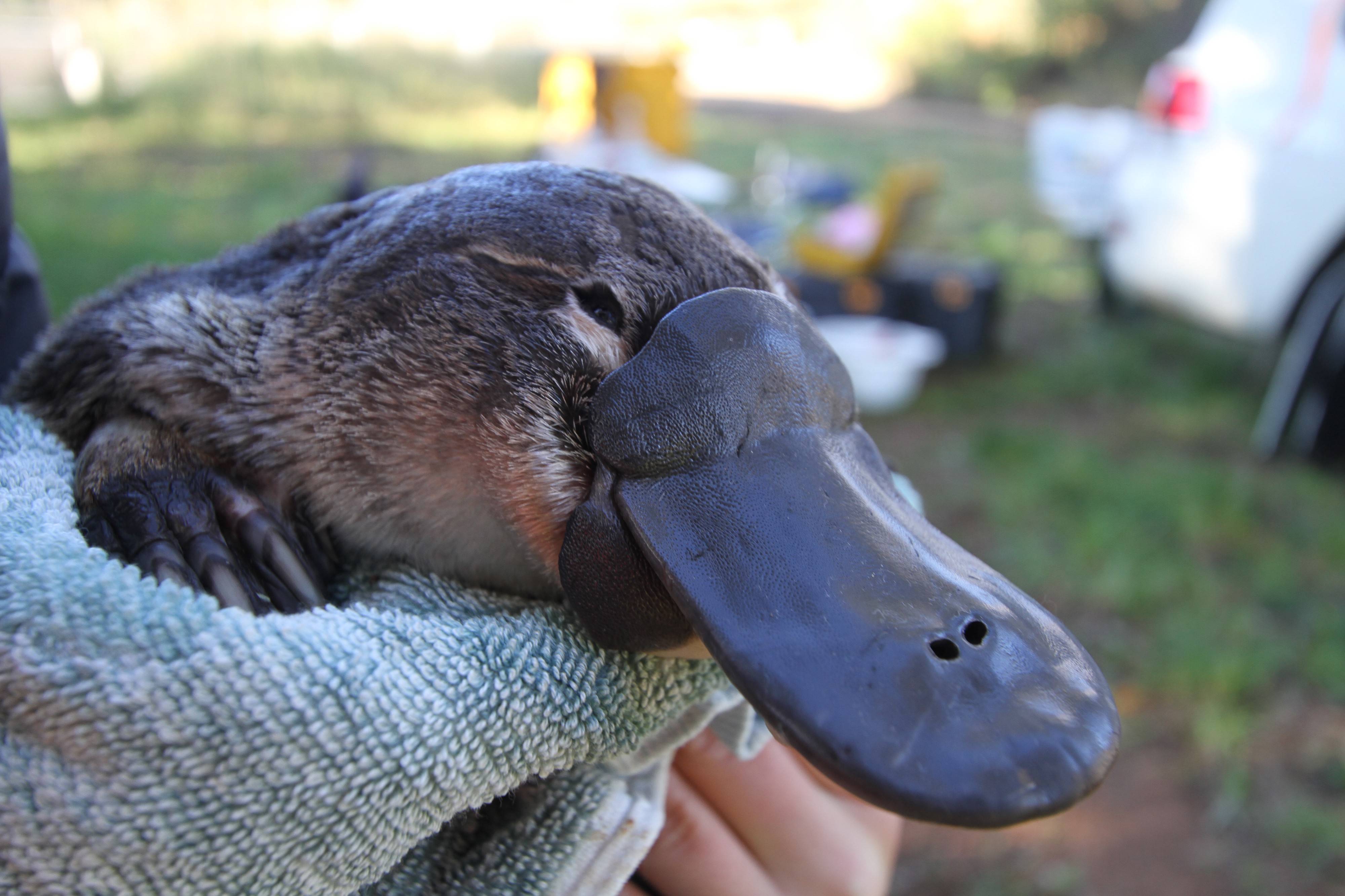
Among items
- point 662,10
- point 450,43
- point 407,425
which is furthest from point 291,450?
point 662,10

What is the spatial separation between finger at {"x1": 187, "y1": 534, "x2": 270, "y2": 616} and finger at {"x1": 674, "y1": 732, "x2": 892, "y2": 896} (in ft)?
1.03

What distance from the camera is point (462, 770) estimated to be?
0.47 m

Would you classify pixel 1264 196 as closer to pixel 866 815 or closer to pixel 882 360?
pixel 882 360

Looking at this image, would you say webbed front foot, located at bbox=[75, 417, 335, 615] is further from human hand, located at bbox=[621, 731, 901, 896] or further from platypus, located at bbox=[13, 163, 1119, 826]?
human hand, located at bbox=[621, 731, 901, 896]

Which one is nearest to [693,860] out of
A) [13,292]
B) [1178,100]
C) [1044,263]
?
[13,292]

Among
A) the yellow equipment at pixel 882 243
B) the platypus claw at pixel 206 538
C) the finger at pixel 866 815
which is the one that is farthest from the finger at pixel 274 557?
the yellow equipment at pixel 882 243

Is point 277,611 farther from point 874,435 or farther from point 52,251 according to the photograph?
point 52,251

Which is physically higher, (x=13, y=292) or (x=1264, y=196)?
(x=13, y=292)

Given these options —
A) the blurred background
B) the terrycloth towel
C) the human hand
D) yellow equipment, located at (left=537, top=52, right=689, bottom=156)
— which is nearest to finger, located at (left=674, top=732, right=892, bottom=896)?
the human hand

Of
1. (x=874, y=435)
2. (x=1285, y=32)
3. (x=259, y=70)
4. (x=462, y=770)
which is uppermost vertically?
(x=1285, y=32)

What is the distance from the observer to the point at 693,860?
0.67 metres

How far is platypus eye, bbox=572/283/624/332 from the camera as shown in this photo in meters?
0.57

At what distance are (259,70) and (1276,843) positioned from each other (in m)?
7.71

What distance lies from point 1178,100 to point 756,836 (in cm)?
327
